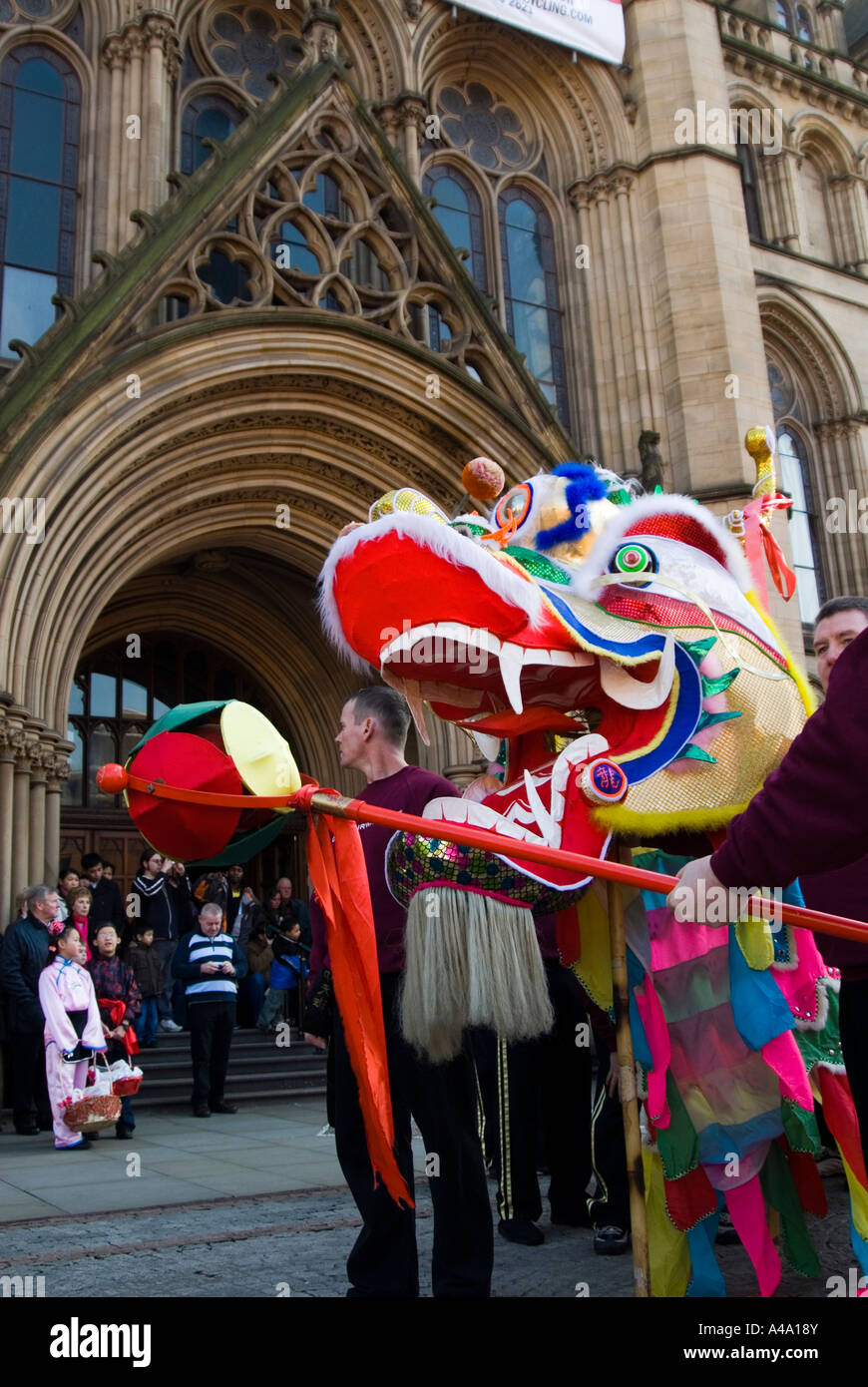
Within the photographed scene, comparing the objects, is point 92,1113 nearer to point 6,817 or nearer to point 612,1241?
point 6,817

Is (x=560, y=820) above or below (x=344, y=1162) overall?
above

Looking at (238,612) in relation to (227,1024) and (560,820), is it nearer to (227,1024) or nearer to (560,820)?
(227,1024)

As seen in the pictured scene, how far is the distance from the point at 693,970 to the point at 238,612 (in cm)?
1124

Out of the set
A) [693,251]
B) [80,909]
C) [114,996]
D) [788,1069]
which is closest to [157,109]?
[693,251]

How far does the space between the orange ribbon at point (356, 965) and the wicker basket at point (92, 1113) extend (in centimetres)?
460

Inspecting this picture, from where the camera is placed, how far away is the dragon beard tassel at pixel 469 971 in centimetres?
284

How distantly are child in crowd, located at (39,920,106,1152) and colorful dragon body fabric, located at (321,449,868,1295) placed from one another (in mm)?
5481

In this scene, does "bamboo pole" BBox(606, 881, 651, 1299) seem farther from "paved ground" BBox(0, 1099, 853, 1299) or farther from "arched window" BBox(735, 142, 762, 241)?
"arched window" BBox(735, 142, 762, 241)

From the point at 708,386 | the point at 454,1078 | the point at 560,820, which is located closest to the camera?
the point at 560,820

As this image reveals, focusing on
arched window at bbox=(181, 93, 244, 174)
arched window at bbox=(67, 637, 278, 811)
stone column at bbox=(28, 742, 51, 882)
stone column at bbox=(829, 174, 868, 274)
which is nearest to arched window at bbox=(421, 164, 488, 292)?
arched window at bbox=(181, 93, 244, 174)

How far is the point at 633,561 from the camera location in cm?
326

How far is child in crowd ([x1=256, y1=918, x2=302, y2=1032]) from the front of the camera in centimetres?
1117
